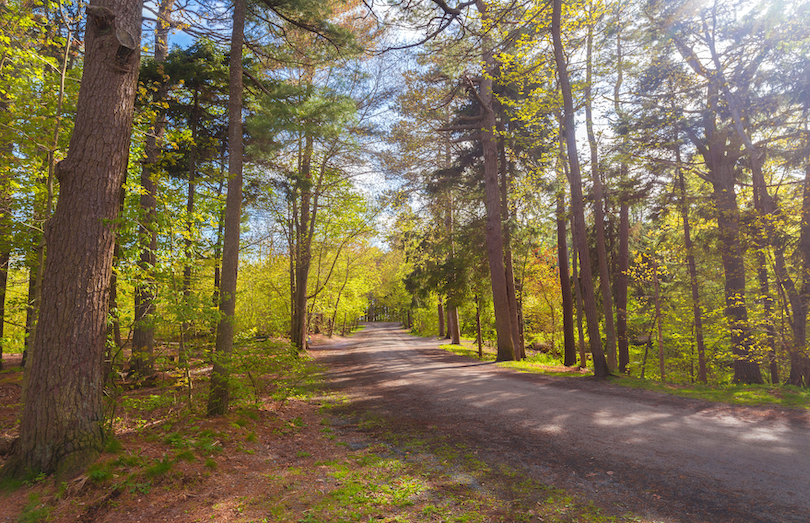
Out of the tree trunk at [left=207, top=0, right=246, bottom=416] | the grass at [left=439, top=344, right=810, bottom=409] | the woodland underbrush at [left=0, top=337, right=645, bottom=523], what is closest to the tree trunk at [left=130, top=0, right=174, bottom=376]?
the woodland underbrush at [left=0, top=337, right=645, bottom=523]

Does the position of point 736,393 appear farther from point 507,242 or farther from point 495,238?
point 507,242

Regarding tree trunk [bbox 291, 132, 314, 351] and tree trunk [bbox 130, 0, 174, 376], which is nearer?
tree trunk [bbox 130, 0, 174, 376]

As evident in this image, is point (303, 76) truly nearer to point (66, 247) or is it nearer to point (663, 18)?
point (663, 18)

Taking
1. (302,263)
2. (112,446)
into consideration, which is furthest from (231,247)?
(302,263)

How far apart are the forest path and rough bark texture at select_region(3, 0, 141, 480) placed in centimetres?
429

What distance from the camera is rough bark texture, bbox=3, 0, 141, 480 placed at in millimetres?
3639

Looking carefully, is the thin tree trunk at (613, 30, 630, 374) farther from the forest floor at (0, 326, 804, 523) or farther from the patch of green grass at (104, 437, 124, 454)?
the patch of green grass at (104, 437, 124, 454)

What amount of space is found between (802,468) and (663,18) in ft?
39.7

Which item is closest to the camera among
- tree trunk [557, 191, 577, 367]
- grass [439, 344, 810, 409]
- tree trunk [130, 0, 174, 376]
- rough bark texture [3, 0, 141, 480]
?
rough bark texture [3, 0, 141, 480]

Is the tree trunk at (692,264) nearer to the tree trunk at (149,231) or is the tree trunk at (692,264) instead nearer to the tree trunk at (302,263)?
the tree trunk at (149,231)

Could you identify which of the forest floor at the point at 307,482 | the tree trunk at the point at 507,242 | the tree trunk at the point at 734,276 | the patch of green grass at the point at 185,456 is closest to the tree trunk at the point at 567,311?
the tree trunk at the point at 507,242

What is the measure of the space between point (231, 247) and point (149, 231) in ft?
5.53

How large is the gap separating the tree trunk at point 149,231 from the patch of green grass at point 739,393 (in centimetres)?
936

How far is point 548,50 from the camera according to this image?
12.2m
